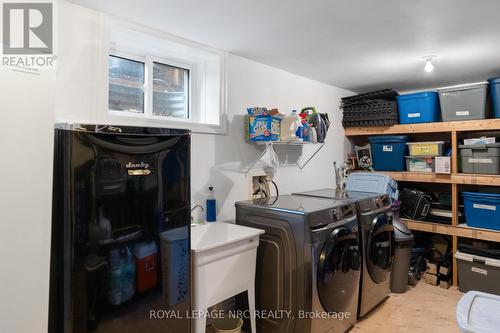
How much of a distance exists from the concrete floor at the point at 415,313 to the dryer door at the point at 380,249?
0.95 ft

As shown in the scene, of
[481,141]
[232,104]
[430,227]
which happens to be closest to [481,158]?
[481,141]

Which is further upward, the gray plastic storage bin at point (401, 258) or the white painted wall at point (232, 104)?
the white painted wall at point (232, 104)

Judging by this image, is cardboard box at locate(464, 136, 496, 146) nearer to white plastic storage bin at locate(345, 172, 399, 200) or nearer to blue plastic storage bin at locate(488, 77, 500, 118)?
blue plastic storage bin at locate(488, 77, 500, 118)

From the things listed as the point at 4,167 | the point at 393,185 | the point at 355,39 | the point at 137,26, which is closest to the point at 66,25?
the point at 137,26

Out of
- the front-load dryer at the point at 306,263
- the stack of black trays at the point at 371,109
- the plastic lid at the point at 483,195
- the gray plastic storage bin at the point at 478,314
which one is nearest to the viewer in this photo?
the gray plastic storage bin at the point at 478,314

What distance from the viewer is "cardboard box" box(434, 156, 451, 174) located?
3.34m

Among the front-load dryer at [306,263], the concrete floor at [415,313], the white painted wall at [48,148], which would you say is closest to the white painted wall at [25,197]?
the white painted wall at [48,148]

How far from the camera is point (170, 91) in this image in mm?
2477

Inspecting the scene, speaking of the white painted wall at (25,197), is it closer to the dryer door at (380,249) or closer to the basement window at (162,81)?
the basement window at (162,81)

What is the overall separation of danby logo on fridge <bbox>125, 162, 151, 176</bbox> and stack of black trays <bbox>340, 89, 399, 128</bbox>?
298 centimetres

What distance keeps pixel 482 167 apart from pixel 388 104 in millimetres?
1142

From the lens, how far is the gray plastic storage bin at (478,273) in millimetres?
2930

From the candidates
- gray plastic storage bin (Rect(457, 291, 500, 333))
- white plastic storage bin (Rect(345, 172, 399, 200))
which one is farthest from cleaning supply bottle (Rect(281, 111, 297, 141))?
gray plastic storage bin (Rect(457, 291, 500, 333))

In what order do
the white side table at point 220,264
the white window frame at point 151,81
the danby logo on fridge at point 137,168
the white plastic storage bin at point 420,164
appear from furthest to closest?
the white plastic storage bin at point 420,164 < the white window frame at point 151,81 < the white side table at point 220,264 < the danby logo on fridge at point 137,168
